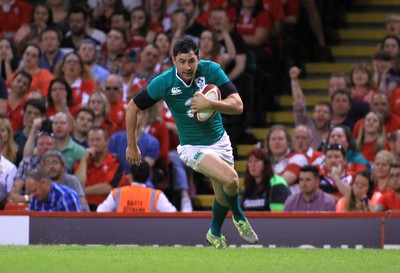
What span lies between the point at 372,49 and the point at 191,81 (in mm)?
8647

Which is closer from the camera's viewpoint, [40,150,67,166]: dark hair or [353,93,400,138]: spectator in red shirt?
[40,150,67,166]: dark hair

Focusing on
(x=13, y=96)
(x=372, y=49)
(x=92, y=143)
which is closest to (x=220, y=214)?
(x=92, y=143)

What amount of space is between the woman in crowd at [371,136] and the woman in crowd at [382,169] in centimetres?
100

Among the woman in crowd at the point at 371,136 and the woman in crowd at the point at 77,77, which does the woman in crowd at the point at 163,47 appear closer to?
the woman in crowd at the point at 77,77

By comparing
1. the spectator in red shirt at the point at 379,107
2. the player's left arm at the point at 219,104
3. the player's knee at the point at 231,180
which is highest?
the player's left arm at the point at 219,104

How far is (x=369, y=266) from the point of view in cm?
1008

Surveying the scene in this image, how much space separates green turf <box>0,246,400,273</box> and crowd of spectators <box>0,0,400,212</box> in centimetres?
274

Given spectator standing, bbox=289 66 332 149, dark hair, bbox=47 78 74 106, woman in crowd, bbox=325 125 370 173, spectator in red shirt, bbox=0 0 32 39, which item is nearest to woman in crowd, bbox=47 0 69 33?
spectator in red shirt, bbox=0 0 32 39

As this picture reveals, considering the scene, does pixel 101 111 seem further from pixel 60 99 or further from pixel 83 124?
pixel 60 99

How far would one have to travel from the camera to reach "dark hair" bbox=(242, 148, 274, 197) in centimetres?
1470

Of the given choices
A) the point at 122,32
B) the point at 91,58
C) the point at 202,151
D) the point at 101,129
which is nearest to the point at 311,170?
the point at 101,129

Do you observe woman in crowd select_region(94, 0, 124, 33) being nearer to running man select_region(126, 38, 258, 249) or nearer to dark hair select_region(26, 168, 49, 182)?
dark hair select_region(26, 168, 49, 182)

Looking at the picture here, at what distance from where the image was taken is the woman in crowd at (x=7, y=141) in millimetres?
16141

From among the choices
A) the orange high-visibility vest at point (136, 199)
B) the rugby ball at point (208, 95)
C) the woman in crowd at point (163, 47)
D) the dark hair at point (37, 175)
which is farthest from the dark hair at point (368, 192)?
the woman in crowd at point (163, 47)
